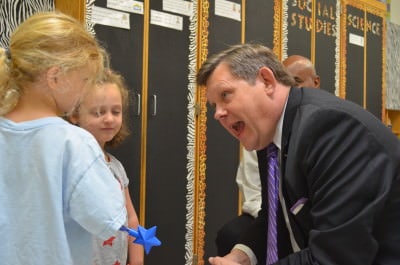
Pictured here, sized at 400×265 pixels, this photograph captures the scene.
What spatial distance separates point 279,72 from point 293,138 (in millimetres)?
288

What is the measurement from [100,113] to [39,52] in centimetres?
88

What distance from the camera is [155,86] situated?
3.00 meters

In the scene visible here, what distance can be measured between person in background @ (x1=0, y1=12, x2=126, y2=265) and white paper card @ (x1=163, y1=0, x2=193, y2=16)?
177 centimetres

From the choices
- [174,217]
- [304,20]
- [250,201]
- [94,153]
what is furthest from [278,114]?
[304,20]

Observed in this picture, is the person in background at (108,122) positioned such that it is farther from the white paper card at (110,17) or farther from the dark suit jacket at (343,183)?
the dark suit jacket at (343,183)

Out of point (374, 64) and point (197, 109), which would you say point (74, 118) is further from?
point (374, 64)

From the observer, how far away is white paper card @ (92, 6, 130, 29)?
2.69 m

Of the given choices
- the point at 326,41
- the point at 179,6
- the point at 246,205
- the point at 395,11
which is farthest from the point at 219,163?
the point at 395,11

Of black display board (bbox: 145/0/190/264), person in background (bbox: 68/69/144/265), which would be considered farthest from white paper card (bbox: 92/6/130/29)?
person in background (bbox: 68/69/144/265)

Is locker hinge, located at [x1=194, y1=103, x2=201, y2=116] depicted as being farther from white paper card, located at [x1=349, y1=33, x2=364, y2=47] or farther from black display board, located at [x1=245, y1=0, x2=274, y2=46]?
white paper card, located at [x1=349, y1=33, x2=364, y2=47]

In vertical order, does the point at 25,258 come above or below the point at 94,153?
below

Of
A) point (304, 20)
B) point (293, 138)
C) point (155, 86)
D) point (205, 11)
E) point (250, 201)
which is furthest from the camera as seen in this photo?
point (304, 20)

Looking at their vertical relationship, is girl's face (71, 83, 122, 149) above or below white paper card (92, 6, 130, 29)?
below

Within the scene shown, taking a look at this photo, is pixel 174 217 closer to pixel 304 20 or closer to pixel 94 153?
pixel 94 153
